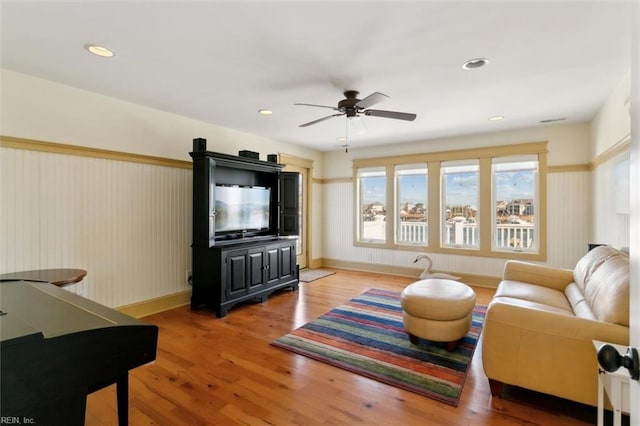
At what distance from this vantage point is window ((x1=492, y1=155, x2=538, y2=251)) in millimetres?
4723

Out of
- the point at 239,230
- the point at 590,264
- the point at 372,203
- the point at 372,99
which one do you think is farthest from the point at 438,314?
the point at 372,203

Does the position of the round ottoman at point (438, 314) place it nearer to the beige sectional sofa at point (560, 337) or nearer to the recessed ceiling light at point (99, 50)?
the beige sectional sofa at point (560, 337)

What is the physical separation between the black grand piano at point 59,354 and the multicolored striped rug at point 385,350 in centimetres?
163

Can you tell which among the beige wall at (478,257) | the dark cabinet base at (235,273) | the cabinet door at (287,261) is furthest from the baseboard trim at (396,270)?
the dark cabinet base at (235,273)

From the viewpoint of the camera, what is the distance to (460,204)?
526cm

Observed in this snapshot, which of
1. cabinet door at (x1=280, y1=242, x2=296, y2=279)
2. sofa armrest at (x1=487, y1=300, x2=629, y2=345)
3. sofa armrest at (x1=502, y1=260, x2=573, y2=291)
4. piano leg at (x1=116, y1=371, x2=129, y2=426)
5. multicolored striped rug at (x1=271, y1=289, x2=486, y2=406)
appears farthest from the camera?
cabinet door at (x1=280, y1=242, x2=296, y2=279)

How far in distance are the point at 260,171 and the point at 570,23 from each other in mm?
3761

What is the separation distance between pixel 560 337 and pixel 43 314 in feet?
8.96

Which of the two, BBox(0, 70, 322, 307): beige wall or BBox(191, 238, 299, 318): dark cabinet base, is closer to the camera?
BBox(0, 70, 322, 307): beige wall

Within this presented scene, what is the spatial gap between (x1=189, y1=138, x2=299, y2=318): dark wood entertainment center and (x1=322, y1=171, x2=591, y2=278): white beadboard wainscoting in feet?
5.40

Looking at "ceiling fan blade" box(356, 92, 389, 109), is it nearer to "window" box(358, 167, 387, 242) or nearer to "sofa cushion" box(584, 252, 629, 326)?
"sofa cushion" box(584, 252, 629, 326)

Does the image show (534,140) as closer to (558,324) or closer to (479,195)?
(479,195)

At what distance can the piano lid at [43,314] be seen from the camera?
1.13m

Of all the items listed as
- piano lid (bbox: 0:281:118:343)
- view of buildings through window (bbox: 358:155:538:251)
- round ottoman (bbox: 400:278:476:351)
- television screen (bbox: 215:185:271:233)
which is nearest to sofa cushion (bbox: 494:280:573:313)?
round ottoman (bbox: 400:278:476:351)
